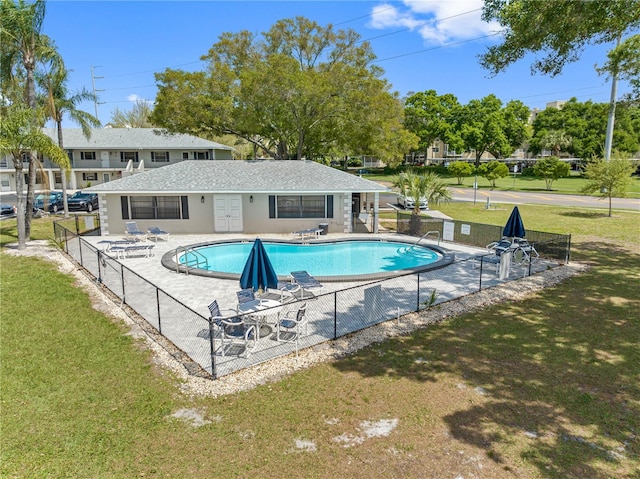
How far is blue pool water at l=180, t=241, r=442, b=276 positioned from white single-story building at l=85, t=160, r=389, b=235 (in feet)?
9.24

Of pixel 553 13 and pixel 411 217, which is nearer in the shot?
pixel 553 13

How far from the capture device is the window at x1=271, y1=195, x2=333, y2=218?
24.4 m

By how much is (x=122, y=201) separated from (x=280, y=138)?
46.5 ft

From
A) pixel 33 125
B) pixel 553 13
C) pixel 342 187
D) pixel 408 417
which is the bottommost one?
pixel 408 417

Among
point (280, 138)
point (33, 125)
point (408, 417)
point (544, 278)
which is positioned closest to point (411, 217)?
point (544, 278)

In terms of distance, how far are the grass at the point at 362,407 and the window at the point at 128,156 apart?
144ft

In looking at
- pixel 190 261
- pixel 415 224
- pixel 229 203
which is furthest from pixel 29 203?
pixel 415 224

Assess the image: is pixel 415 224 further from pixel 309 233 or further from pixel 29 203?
pixel 29 203

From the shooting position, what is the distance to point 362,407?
24.0 ft

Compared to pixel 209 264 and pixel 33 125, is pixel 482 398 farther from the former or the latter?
pixel 33 125

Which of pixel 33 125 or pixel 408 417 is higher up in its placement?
pixel 33 125

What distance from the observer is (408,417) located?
23.0 feet

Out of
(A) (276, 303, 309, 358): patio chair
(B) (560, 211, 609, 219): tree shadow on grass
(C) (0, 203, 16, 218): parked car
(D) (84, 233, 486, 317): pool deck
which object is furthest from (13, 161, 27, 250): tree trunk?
(B) (560, 211, 609, 219): tree shadow on grass

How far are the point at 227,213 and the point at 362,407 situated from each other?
60.0 ft
